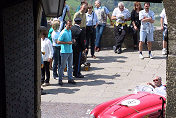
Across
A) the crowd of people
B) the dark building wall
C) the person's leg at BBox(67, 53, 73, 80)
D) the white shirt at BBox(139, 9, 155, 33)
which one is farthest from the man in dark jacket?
the dark building wall

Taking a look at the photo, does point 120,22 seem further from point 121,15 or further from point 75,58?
point 75,58

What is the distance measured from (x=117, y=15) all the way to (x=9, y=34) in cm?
944

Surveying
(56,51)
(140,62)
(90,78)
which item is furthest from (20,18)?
(140,62)

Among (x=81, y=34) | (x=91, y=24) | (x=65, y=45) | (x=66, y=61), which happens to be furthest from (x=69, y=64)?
(x=91, y=24)

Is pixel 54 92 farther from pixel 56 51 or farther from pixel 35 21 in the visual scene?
pixel 35 21

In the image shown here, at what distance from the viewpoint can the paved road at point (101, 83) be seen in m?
10.7

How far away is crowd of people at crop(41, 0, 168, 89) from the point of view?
12.3 meters

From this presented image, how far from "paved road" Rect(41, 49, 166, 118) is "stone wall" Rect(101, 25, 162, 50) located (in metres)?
0.35

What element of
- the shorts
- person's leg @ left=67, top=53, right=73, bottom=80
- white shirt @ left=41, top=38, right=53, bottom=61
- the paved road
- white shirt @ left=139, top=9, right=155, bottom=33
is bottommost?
the paved road

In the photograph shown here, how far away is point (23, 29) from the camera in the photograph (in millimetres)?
7316

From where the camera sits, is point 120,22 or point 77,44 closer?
point 77,44

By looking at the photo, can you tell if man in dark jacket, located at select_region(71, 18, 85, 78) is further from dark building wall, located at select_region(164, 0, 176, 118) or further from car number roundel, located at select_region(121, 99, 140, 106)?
dark building wall, located at select_region(164, 0, 176, 118)

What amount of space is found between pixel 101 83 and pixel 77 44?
137cm

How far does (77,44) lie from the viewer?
510 inches
